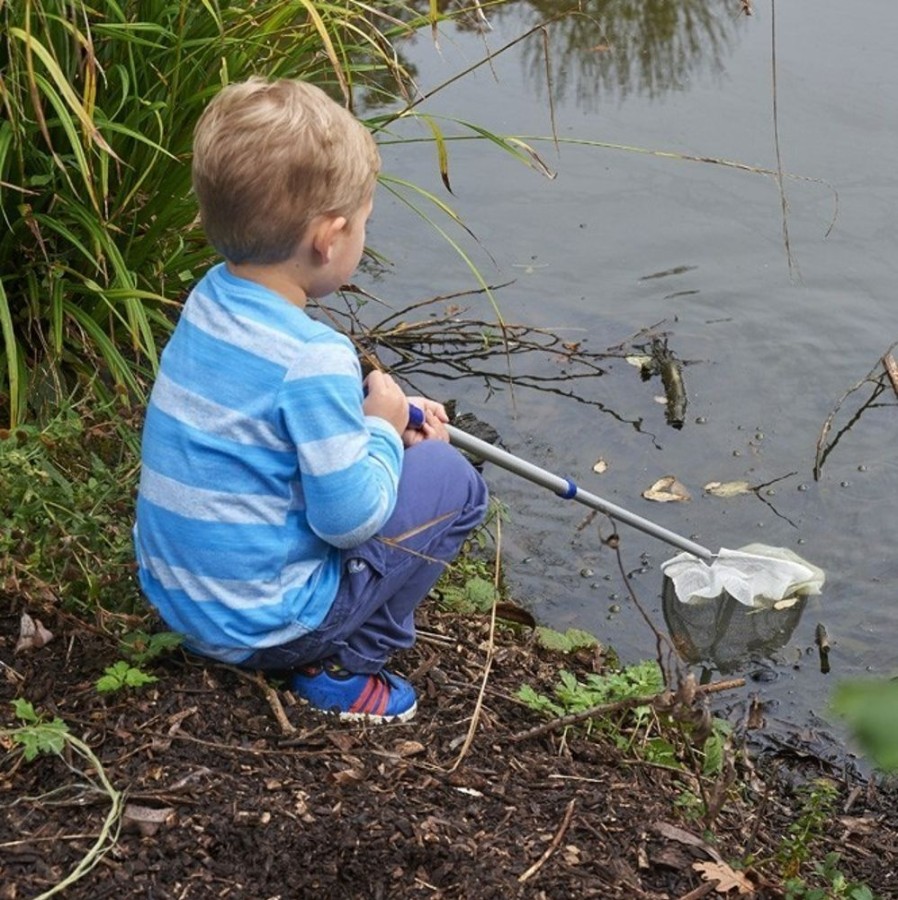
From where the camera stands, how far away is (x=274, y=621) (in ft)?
9.60

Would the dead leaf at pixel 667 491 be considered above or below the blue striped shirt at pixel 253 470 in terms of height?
below

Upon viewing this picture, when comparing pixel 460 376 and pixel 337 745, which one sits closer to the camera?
pixel 337 745

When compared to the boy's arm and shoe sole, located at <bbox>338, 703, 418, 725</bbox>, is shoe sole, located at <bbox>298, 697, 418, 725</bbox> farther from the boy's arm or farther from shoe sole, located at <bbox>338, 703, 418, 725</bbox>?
the boy's arm

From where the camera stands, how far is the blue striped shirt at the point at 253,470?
274 centimetres

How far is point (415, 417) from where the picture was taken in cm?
325

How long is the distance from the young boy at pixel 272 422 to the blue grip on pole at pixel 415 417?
162 mm

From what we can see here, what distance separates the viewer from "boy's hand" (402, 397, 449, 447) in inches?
128

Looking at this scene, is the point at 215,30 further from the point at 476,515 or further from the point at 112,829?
the point at 112,829

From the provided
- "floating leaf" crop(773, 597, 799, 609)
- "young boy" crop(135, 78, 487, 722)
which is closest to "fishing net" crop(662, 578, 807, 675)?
"floating leaf" crop(773, 597, 799, 609)

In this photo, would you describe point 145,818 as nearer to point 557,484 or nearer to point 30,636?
point 30,636

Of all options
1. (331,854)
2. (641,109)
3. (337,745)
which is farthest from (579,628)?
(641,109)

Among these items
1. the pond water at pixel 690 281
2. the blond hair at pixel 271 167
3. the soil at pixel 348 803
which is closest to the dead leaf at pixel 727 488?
the pond water at pixel 690 281

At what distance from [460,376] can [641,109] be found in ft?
8.10

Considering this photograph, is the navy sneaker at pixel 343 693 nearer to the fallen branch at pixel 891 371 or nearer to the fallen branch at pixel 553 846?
the fallen branch at pixel 553 846
